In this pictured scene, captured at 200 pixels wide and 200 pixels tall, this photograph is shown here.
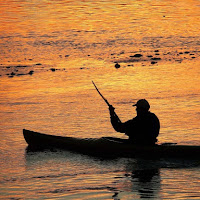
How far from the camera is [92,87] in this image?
66.1 feet

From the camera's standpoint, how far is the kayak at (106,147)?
12445 millimetres

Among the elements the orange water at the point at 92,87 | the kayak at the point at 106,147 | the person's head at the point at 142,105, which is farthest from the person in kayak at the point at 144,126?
the orange water at the point at 92,87

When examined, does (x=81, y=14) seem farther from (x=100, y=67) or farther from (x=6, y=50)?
(x=100, y=67)

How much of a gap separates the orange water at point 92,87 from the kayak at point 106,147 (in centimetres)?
18

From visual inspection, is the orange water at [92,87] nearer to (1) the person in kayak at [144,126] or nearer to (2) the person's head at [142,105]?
(1) the person in kayak at [144,126]

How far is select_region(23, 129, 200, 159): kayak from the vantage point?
12445 millimetres

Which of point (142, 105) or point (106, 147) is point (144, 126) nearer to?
point (142, 105)

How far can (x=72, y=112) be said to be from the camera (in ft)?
56.5

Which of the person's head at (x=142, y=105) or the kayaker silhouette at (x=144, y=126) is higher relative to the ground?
the person's head at (x=142, y=105)

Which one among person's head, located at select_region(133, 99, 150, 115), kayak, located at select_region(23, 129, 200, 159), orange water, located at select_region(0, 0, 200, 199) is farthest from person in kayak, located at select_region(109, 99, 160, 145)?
orange water, located at select_region(0, 0, 200, 199)

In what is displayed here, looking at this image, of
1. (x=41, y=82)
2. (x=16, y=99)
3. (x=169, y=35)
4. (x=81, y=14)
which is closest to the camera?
(x=16, y=99)

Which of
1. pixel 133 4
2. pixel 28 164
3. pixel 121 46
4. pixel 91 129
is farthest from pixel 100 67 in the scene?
pixel 133 4

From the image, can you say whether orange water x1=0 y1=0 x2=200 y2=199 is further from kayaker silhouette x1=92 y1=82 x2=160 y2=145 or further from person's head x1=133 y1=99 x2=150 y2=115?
person's head x1=133 y1=99 x2=150 y2=115

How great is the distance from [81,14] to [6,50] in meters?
8.19
